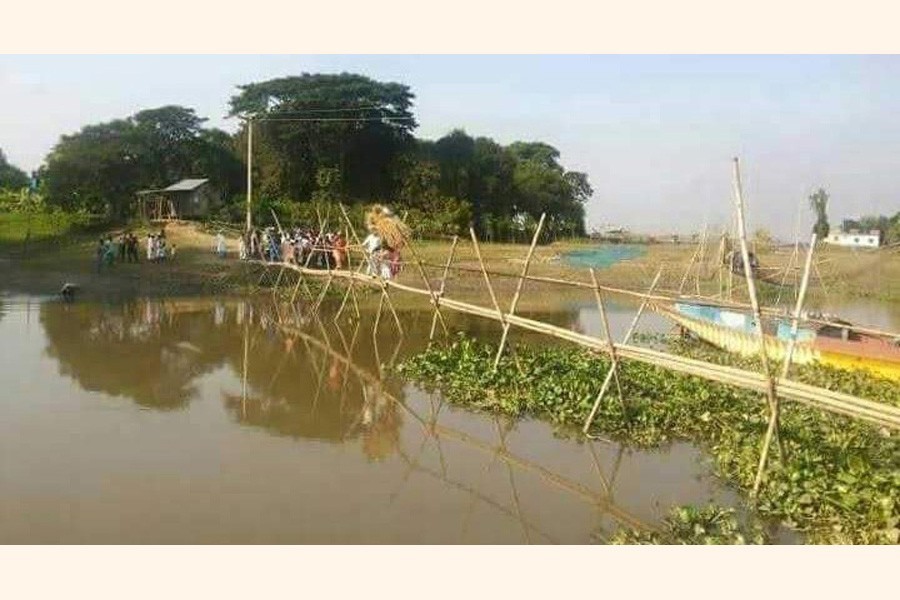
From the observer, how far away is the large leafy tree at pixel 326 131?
32562 millimetres

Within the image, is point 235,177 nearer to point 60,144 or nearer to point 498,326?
point 60,144

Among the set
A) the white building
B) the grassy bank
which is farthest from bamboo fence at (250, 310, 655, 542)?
the white building

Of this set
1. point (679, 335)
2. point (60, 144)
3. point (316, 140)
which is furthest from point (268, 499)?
point (60, 144)

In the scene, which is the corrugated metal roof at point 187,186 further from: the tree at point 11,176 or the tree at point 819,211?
the tree at point 819,211

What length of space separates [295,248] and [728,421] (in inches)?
527

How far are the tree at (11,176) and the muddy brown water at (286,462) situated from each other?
35399 millimetres

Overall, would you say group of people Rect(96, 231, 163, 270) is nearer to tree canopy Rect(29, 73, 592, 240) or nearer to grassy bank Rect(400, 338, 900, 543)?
tree canopy Rect(29, 73, 592, 240)

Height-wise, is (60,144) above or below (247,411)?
above

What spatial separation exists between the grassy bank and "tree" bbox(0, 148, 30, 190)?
39004mm

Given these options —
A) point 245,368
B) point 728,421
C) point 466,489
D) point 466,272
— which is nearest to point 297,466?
point 466,489

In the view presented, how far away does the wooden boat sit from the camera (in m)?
9.87

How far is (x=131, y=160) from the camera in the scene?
106 feet

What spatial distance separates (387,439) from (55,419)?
10.9 feet

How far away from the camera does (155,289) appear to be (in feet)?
62.3
